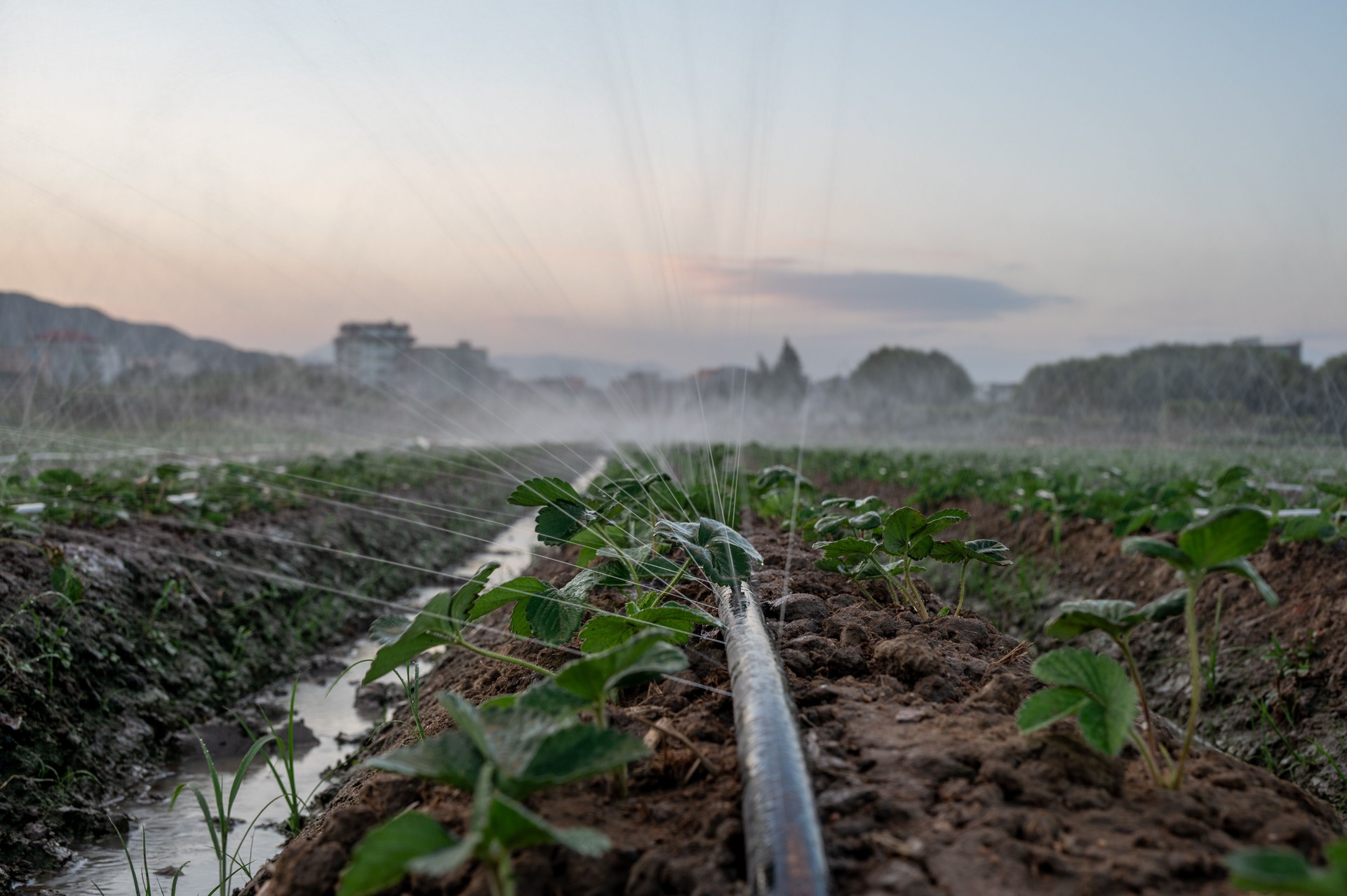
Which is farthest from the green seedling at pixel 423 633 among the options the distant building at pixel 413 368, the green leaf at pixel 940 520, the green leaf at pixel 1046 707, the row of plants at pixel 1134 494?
the distant building at pixel 413 368

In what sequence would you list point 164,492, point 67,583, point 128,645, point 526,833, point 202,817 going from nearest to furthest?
point 526,833, point 202,817, point 67,583, point 128,645, point 164,492

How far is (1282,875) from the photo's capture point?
0.74m

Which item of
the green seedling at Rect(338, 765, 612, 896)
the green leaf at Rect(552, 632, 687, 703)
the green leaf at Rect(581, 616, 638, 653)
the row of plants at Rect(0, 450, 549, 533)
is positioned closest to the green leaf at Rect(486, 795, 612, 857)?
the green seedling at Rect(338, 765, 612, 896)

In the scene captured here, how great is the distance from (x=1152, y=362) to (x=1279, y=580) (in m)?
42.4

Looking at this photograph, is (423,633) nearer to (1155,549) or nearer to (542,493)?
(542,493)

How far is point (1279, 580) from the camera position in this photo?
3848 millimetres

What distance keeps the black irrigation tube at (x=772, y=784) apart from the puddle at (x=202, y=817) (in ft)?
2.04

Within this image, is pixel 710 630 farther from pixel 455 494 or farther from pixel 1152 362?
pixel 1152 362

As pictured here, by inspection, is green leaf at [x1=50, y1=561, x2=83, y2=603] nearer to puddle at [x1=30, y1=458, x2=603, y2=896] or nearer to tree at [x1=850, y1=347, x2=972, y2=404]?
puddle at [x1=30, y1=458, x2=603, y2=896]

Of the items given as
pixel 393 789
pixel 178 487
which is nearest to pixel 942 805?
pixel 393 789

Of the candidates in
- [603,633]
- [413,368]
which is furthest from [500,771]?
[413,368]

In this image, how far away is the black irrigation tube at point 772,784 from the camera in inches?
38.2

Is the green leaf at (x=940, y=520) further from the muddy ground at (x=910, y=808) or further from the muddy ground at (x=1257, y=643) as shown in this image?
the muddy ground at (x=1257, y=643)

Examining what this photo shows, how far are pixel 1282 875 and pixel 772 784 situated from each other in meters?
0.52
